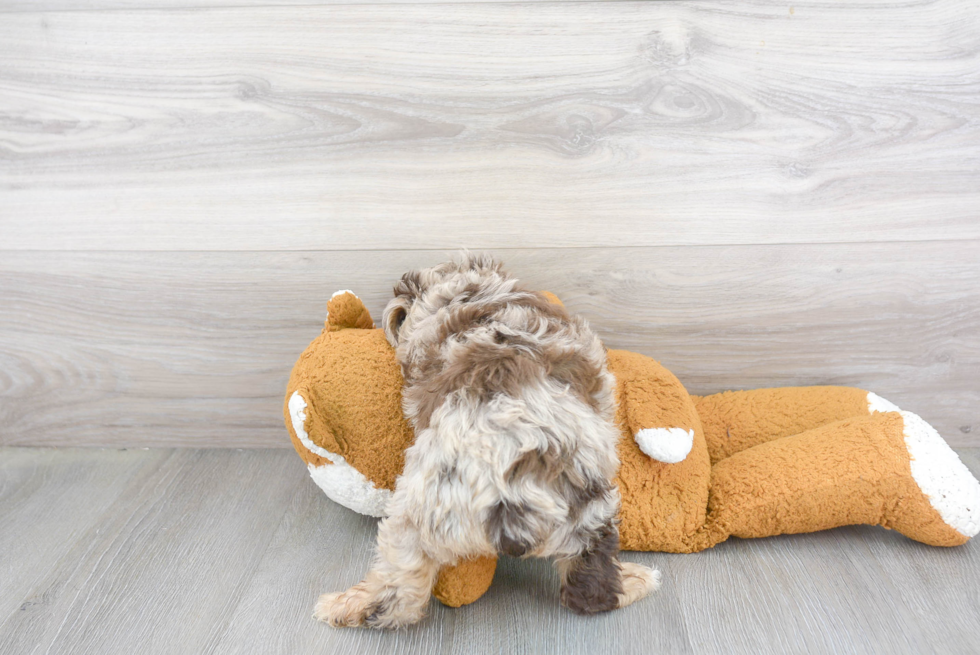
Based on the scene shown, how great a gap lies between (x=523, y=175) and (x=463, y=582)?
0.77 metres

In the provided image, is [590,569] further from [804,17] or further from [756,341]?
[804,17]

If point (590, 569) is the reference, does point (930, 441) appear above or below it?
above

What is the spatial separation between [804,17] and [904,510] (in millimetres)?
912

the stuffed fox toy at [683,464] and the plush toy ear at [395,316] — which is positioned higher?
the plush toy ear at [395,316]

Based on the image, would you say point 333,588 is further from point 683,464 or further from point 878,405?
point 878,405

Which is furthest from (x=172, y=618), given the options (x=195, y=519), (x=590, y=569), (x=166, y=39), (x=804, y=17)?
(x=804, y=17)

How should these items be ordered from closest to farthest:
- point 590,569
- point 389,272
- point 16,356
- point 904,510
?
1. point 590,569
2. point 904,510
3. point 389,272
4. point 16,356

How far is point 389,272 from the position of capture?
1.36 metres

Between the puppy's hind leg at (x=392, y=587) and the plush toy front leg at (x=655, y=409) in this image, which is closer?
the puppy's hind leg at (x=392, y=587)

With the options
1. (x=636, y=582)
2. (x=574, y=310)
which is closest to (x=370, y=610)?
(x=636, y=582)

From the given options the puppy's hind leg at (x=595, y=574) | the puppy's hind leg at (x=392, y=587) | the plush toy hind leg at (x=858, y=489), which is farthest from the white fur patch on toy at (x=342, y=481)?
the plush toy hind leg at (x=858, y=489)

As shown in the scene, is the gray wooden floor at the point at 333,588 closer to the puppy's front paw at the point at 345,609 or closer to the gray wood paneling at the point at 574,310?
the puppy's front paw at the point at 345,609

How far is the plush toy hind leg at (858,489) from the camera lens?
1.10 m

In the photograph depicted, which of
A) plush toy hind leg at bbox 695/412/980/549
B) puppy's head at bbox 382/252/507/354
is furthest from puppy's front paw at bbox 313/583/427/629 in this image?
plush toy hind leg at bbox 695/412/980/549
